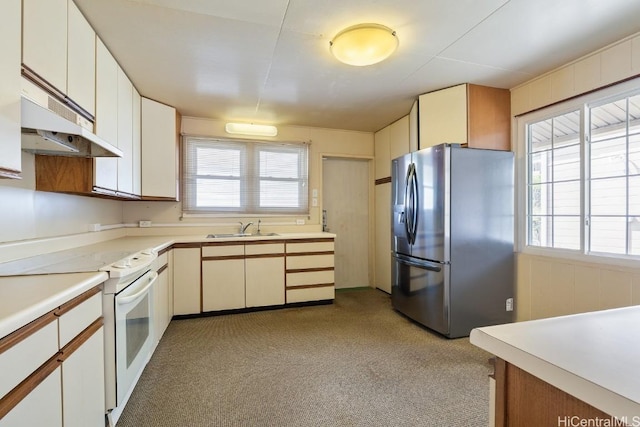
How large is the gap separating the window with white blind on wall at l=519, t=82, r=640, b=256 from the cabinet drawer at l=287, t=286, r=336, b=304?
226 centimetres

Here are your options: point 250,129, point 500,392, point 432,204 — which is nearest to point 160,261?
point 250,129

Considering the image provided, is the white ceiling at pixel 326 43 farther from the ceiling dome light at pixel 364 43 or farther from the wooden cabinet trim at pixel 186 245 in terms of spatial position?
the wooden cabinet trim at pixel 186 245

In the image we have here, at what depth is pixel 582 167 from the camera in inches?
95.8

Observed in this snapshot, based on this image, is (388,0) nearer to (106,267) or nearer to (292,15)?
(292,15)

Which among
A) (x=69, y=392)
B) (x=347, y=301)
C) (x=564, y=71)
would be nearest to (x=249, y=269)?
(x=347, y=301)

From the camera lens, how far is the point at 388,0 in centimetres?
171

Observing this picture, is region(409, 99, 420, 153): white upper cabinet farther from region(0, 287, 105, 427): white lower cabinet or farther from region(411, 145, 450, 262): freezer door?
region(0, 287, 105, 427): white lower cabinet

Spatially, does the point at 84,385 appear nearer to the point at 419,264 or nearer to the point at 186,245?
the point at 186,245

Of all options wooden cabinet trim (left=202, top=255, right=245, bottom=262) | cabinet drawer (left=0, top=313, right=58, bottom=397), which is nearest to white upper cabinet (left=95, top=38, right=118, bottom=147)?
wooden cabinet trim (left=202, top=255, right=245, bottom=262)

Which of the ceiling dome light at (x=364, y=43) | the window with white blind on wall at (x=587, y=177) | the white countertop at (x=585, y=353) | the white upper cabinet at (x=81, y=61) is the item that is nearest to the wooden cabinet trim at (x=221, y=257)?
the white upper cabinet at (x=81, y=61)

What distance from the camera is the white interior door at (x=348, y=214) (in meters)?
4.47

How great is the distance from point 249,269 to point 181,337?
964 mm

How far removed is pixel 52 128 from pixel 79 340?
952mm

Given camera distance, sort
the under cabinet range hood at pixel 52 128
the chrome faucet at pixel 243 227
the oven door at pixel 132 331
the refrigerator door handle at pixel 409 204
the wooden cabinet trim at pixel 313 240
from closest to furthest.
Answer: the under cabinet range hood at pixel 52 128 < the oven door at pixel 132 331 < the refrigerator door handle at pixel 409 204 < the wooden cabinet trim at pixel 313 240 < the chrome faucet at pixel 243 227
